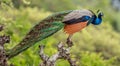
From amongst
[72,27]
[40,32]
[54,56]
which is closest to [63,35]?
[54,56]

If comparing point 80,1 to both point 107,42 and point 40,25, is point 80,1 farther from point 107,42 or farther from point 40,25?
point 40,25

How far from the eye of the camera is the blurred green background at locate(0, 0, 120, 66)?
45.8 ft

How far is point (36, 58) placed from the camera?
1395 cm

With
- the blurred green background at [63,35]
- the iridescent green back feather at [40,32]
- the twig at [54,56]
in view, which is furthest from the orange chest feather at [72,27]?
the blurred green background at [63,35]

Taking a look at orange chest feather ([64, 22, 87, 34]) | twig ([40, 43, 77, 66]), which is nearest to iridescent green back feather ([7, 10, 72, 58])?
orange chest feather ([64, 22, 87, 34])

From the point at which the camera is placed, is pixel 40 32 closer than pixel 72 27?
Yes

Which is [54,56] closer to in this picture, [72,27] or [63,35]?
[72,27]

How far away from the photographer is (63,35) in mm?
23750

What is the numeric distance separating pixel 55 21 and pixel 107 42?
15138 mm

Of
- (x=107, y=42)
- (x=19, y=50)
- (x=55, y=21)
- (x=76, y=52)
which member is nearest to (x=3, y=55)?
(x=19, y=50)

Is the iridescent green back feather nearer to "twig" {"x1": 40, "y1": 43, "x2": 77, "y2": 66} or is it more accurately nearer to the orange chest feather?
the orange chest feather

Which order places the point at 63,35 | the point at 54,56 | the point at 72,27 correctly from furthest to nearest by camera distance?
1. the point at 63,35
2. the point at 54,56
3. the point at 72,27

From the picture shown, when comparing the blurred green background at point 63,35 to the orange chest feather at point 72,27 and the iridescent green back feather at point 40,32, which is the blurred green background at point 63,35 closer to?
the iridescent green back feather at point 40,32

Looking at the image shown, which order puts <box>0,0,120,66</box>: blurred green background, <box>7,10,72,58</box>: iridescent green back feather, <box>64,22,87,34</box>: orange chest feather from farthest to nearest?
<box>0,0,120,66</box>: blurred green background < <box>64,22,87,34</box>: orange chest feather < <box>7,10,72,58</box>: iridescent green back feather
